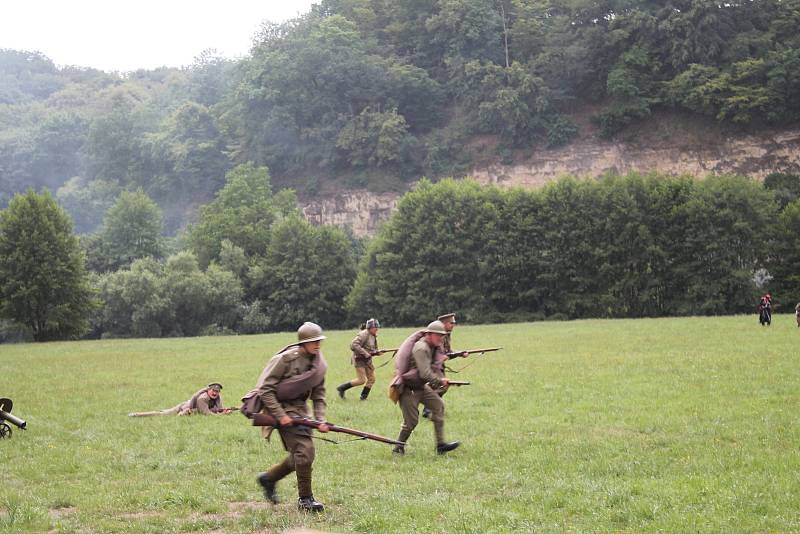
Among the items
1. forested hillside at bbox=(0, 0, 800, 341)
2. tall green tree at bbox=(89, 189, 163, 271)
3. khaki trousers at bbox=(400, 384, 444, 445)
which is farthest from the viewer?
tall green tree at bbox=(89, 189, 163, 271)

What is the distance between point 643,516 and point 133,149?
139610 millimetres

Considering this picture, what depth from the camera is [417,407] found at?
16.0 metres

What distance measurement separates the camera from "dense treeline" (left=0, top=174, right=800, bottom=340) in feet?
224

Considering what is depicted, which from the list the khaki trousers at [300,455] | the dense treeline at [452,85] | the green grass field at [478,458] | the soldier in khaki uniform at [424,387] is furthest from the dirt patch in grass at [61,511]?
the dense treeline at [452,85]

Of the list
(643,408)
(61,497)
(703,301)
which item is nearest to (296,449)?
(61,497)

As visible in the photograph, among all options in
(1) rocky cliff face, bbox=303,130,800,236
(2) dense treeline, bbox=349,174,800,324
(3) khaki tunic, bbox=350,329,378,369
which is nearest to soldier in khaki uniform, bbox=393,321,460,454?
(3) khaki tunic, bbox=350,329,378,369

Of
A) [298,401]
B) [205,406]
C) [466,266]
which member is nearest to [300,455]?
[298,401]

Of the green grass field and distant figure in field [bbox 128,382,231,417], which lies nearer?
the green grass field

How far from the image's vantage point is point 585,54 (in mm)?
96938

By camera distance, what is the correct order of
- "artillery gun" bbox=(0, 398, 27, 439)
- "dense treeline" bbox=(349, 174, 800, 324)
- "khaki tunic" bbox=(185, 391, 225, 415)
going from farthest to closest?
"dense treeline" bbox=(349, 174, 800, 324) → "khaki tunic" bbox=(185, 391, 225, 415) → "artillery gun" bbox=(0, 398, 27, 439)

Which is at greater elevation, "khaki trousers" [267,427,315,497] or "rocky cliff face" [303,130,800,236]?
"rocky cliff face" [303,130,800,236]

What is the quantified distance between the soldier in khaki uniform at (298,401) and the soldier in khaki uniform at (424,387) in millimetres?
3610

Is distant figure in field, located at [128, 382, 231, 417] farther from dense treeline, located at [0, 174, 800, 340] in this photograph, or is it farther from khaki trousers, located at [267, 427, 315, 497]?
dense treeline, located at [0, 174, 800, 340]

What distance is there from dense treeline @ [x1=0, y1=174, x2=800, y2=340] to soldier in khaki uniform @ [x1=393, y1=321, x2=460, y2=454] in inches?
2240
